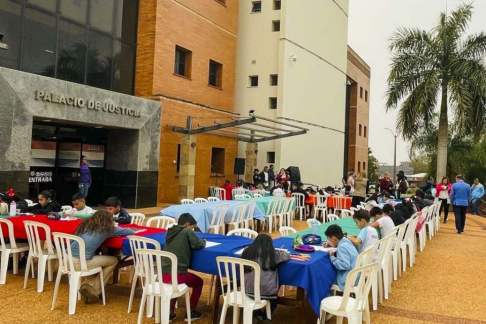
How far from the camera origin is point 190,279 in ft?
17.0

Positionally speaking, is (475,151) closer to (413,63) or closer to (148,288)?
(413,63)

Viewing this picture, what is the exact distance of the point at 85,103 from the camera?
45.1 feet

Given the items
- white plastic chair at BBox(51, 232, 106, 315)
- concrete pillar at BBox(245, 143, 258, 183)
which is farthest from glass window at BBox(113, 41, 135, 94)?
white plastic chair at BBox(51, 232, 106, 315)

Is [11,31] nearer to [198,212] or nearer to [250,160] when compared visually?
[198,212]

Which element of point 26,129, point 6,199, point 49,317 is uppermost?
point 26,129

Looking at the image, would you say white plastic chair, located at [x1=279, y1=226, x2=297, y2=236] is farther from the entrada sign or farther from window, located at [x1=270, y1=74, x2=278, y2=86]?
window, located at [x1=270, y1=74, x2=278, y2=86]

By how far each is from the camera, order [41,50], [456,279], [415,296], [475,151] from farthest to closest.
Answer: [475,151], [41,50], [456,279], [415,296]

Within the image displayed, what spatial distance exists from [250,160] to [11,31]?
1271cm

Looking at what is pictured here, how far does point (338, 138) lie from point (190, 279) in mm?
27084

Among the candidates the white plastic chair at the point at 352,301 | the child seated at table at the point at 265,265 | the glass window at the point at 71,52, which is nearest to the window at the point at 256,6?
the glass window at the point at 71,52

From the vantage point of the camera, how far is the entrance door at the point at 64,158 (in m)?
14.4

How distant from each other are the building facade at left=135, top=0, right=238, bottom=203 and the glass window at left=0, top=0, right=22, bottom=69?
536 cm

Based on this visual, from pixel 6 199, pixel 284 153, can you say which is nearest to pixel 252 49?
pixel 284 153

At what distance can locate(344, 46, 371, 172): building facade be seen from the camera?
3800 centimetres
